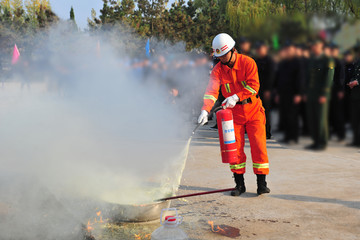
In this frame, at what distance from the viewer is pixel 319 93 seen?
8352 millimetres

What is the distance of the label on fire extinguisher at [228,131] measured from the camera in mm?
4145

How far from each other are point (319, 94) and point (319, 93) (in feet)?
0.07

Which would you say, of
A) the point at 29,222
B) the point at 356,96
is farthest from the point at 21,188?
the point at 356,96

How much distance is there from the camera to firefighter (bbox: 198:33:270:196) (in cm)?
418

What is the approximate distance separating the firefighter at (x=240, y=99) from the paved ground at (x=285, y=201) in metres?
0.33

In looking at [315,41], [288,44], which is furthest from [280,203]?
[288,44]

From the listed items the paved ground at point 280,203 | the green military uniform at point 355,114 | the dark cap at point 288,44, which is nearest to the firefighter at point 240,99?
the paved ground at point 280,203

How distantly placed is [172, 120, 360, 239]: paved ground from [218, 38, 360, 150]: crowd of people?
155cm

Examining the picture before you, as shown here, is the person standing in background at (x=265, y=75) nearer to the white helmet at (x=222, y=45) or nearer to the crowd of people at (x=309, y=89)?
the crowd of people at (x=309, y=89)

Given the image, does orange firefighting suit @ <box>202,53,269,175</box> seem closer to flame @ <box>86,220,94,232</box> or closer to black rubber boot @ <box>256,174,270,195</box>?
black rubber boot @ <box>256,174,270,195</box>

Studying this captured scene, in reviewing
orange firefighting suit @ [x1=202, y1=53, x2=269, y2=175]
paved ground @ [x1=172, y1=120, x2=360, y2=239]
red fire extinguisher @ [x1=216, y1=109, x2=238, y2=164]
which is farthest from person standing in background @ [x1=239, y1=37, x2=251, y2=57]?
red fire extinguisher @ [x1=216, y1=109, x2=238, y2=164]

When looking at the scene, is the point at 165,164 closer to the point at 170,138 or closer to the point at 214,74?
the point at 214,74

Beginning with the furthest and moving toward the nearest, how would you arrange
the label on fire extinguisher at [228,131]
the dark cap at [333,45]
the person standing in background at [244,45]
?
the person standing in background at [244,45]
the dark cap at [333,45]
the label on fire extinguisher at [228,131]

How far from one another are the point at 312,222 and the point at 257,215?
1.64 ft
